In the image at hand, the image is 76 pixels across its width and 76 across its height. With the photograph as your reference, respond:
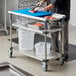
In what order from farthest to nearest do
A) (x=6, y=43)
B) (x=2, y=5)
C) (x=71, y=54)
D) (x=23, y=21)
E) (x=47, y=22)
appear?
1. (x=2, y=5)
2. (x=6, y=43)
3. (x=71, y=54)
4. (x=23, y=21)
5. (x=47, y=22)

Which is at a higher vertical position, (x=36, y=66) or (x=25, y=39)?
(x=25, y=39)

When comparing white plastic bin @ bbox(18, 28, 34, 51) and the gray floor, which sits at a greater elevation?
white plastic bin @ bbox(18, 28, 34, 51)

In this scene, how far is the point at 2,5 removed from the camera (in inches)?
229

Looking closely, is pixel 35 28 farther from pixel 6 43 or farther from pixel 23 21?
pixel 6 43

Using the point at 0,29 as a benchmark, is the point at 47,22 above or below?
above

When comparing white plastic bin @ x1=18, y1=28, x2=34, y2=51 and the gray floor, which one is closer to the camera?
the gray floor

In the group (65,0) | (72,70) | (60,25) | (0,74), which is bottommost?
(72,70)

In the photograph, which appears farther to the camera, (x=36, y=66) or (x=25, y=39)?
(x=25, y=39)

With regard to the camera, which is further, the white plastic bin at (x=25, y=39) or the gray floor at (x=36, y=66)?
the white plastic bin at (x=25, y=39)

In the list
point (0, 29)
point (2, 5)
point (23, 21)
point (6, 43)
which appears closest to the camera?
point (23, 21)

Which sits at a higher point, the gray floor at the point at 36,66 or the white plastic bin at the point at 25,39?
the white plastic bin at the point at 25,39

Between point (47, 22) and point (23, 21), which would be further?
point (23, 21)

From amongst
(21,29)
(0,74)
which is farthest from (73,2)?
(0,74)

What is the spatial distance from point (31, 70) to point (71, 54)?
1.07 m
